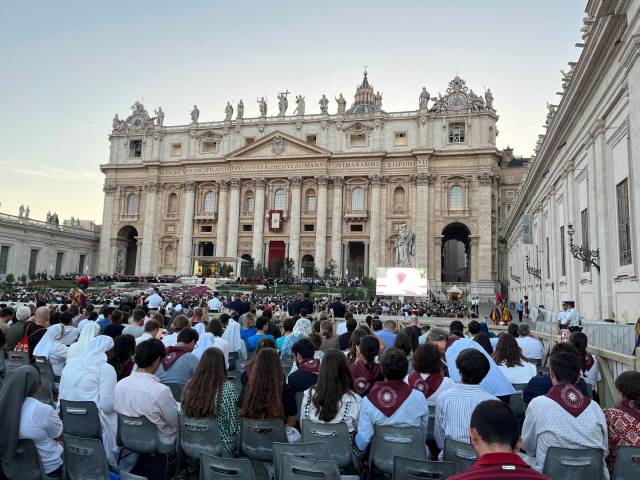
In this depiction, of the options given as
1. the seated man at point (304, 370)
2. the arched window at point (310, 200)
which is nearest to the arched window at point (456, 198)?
the arched window at point (310, 200)

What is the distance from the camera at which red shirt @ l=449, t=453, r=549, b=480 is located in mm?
2399

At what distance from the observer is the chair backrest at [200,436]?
15.6 ft

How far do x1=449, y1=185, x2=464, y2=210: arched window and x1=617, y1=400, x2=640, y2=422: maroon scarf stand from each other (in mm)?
51401

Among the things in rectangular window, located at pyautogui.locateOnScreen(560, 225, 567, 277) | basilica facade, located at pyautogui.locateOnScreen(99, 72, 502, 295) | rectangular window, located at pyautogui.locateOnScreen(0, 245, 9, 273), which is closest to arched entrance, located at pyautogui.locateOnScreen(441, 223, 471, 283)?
basilica facade, located at pyautogui.locateOnScreen(99, 72, 502, 295)

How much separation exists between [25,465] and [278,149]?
5498cm

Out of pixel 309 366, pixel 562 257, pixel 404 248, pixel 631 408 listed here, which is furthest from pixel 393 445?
pixel 404 248

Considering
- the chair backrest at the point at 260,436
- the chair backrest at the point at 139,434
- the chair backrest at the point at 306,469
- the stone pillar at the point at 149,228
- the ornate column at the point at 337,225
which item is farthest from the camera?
the stone pillar at the point at 149,228

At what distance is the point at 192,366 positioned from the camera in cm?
679

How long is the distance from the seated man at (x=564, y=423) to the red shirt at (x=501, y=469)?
1.69 meters

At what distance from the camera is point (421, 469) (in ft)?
12.7

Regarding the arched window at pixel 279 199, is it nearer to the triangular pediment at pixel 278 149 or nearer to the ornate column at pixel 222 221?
the triangular pediment at pixel 278 149

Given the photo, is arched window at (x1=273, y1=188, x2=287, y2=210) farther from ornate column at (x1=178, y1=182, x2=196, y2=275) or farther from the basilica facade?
ornate column at (x1=178, y1=182, x2=196, y2=275)

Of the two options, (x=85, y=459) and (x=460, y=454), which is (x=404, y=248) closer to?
(x=460, y=454)

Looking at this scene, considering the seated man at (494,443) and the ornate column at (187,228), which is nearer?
the seated man at (494,443)
